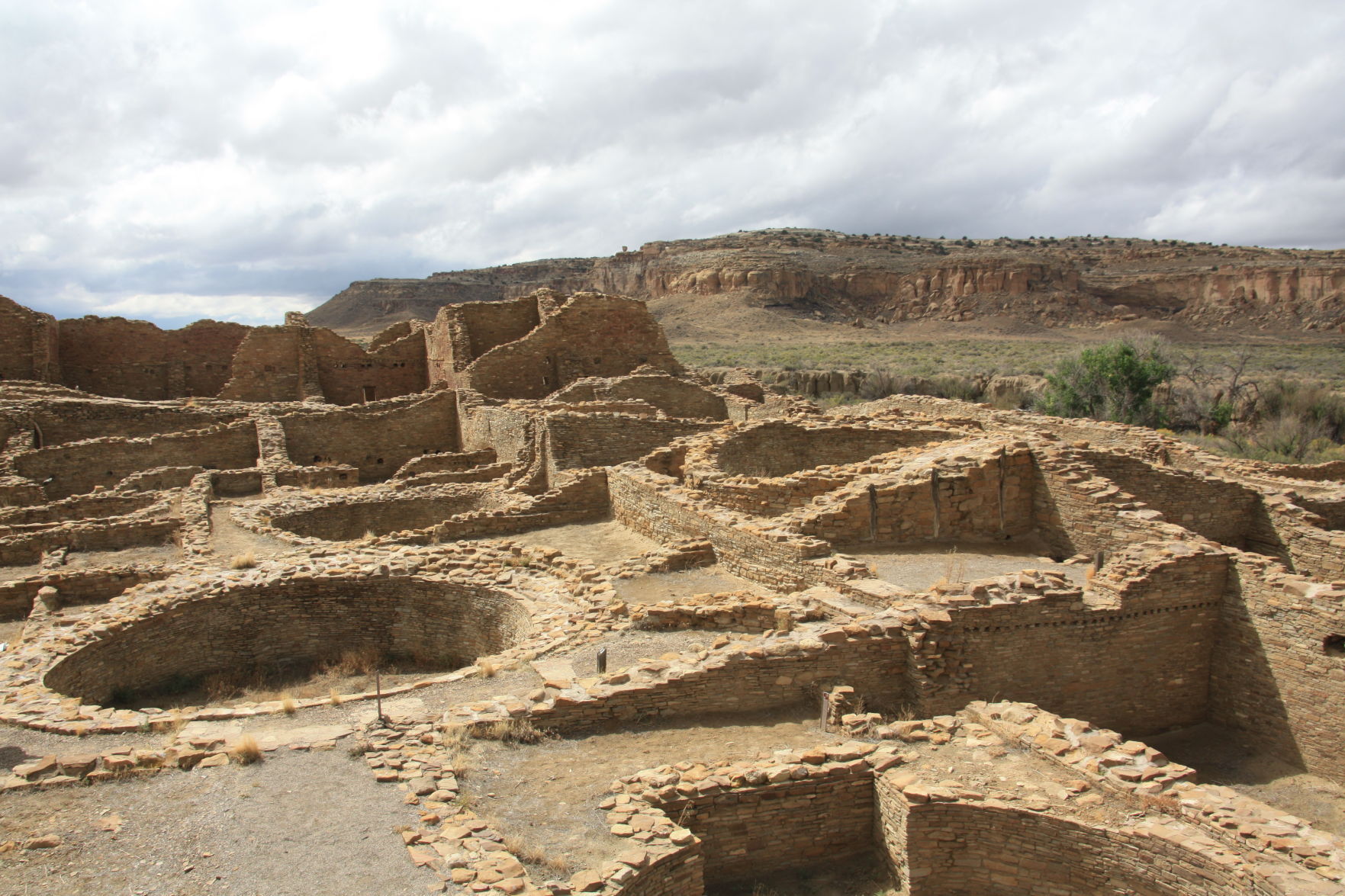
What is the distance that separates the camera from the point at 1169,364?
30.6m

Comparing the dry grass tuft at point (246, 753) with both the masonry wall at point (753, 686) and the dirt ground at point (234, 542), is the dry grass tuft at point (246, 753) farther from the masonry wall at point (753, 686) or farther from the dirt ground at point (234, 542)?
the dirt ground at point (234, 542)

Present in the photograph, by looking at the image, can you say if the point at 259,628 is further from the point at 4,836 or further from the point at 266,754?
the point at 4,836

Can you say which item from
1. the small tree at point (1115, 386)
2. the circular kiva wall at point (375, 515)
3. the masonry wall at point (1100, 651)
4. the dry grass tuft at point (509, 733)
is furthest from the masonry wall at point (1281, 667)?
the small tree at point (1115, 386)

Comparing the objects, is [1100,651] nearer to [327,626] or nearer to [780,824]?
[780,824]

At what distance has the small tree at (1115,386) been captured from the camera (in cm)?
2834

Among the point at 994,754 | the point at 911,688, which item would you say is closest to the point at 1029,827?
the point at 994,754

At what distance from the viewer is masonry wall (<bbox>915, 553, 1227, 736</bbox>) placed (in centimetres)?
770

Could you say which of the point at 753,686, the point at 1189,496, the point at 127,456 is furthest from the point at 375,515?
the point at 1189,496

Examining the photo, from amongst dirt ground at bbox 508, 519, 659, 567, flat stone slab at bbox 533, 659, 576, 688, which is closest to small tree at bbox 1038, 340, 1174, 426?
dirt ground at bbox 508, 519, 659, 567

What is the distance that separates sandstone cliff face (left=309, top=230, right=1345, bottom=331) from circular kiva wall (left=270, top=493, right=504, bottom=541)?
5976 centimetres

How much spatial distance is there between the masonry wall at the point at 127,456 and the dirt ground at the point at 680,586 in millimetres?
11543

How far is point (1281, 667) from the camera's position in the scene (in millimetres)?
8195

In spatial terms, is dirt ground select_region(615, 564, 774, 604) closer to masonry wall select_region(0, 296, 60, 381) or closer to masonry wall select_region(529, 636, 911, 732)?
masonry wall select_region(529, 636, 911, 732)

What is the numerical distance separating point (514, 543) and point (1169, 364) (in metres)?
27.5
